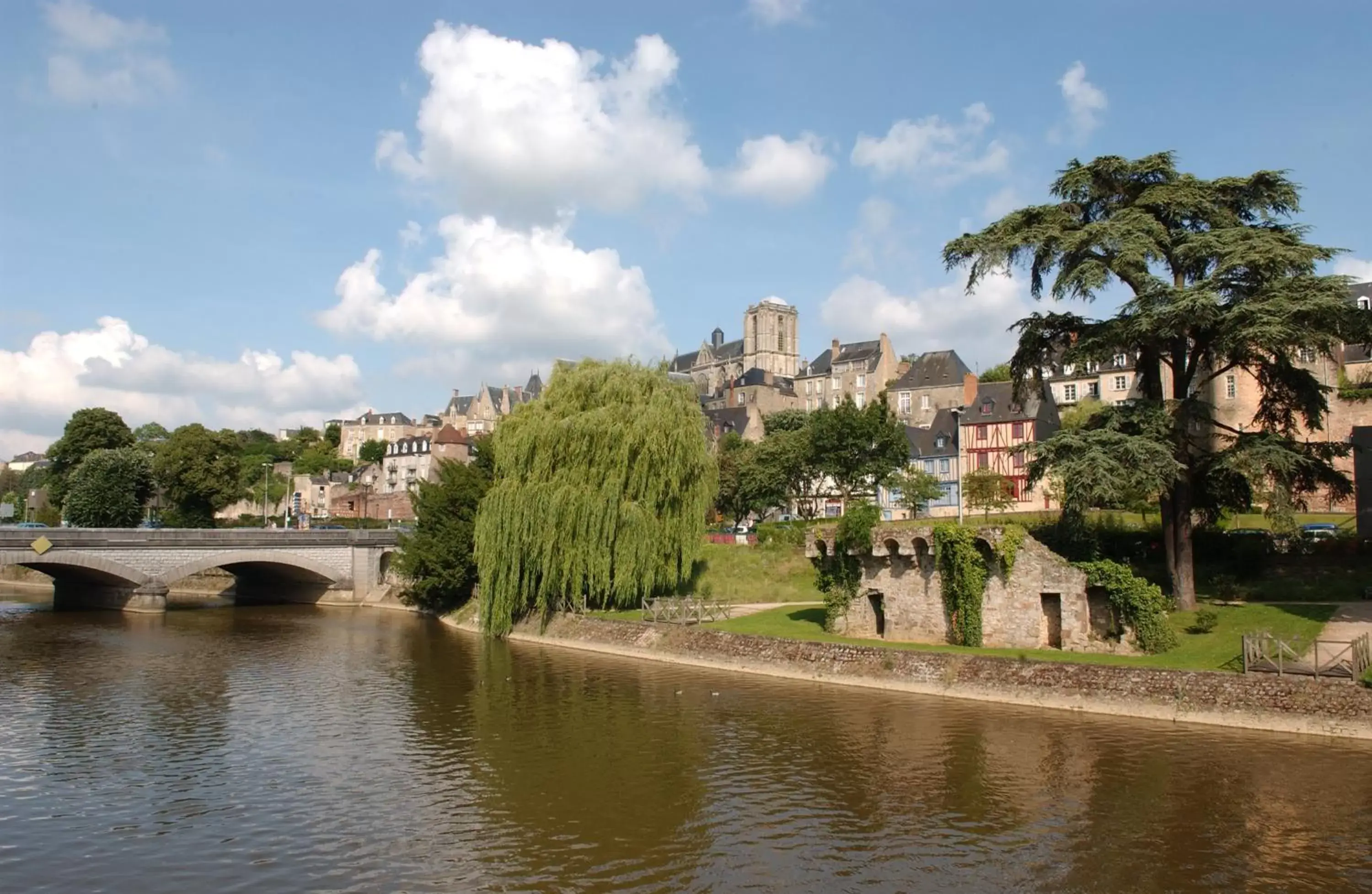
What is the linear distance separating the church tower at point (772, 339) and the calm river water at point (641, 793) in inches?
5537

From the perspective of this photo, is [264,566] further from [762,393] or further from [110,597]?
[762,393]

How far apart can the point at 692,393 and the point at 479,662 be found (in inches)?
617

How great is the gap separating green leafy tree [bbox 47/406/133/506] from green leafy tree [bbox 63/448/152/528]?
5.20 metres

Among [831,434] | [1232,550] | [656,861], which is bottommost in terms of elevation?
[656,861]

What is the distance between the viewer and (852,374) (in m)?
131

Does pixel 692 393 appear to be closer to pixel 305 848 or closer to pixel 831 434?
pixel 831 434

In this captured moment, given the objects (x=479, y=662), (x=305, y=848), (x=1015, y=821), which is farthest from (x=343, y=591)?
(x=1015, y=821)

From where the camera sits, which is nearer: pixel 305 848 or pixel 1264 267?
pixel 305 848

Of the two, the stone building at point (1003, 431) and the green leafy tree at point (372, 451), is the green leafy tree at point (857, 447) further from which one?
the green leafy tree at point (372, 451)

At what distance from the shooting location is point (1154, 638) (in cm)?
2705

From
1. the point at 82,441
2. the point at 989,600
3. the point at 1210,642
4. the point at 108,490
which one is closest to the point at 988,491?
the point at 989,600

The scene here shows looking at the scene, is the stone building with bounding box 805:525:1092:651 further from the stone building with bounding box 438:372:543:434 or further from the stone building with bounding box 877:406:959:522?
the stone building with bounding box 438:372:543:434

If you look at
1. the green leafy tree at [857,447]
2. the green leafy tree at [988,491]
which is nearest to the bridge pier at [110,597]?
the green leafy tree at [857,447]

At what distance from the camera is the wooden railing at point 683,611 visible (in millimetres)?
37347
